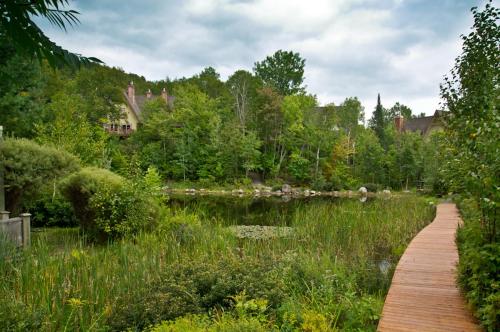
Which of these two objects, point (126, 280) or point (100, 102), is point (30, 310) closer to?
point (126, 280)

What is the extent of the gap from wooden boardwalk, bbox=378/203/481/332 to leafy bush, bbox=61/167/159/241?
4.50 metres

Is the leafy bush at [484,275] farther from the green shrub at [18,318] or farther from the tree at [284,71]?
the tree at [284,71]

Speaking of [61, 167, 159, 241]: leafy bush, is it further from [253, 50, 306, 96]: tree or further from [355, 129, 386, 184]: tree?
[253, 50, 306, 96]: tree

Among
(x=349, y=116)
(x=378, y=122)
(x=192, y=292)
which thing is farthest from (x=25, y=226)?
(x=378, y=122)

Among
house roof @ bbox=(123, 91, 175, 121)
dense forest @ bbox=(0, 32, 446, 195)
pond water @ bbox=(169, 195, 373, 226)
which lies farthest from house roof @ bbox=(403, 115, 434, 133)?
pond water @ bbox=(169, 195, 373, 226)

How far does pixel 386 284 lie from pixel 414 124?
131 ft

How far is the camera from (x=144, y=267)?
4145mm

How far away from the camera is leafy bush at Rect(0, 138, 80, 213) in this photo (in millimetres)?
7363

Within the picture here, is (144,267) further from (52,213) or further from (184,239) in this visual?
(52,213)

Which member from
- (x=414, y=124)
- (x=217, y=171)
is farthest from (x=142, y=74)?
(x=414, y=124)

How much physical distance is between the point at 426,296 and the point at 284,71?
112 feet

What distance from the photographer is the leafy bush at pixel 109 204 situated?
22.4ft

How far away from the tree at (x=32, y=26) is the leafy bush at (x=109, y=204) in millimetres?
5868

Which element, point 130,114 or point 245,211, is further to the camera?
point 130,114
